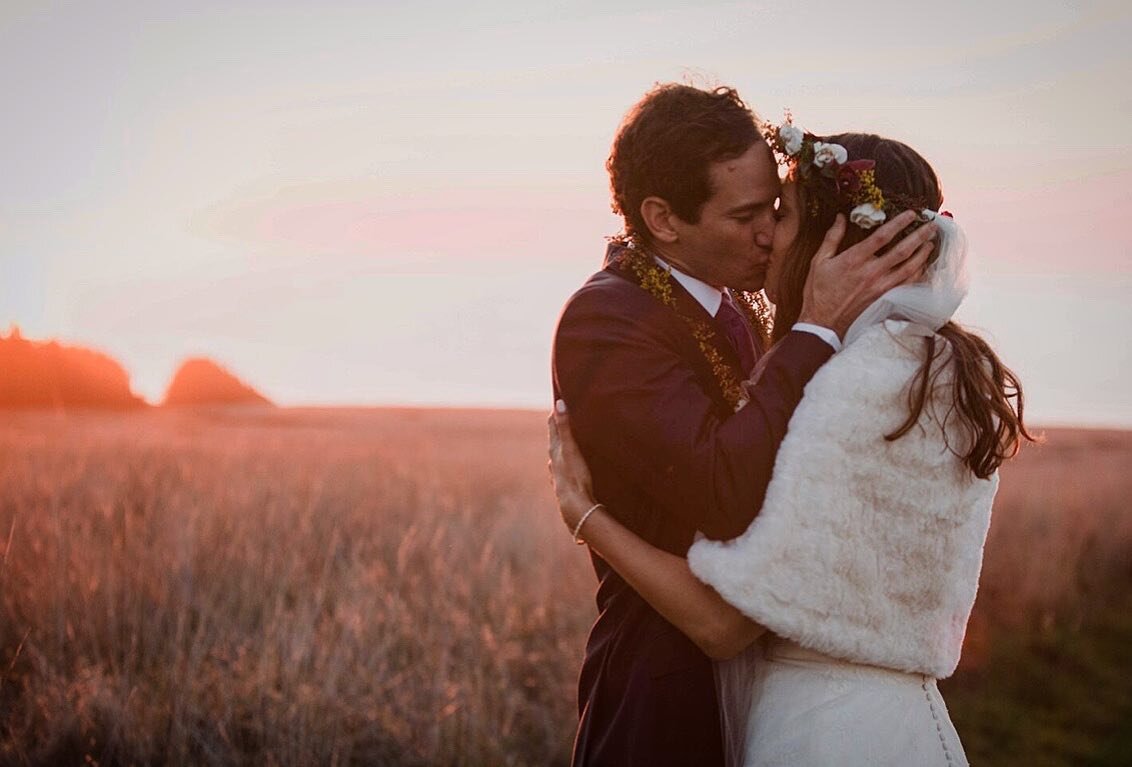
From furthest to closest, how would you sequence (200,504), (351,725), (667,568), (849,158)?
(200,504)
(351,725)
(849,158)
(667,568)

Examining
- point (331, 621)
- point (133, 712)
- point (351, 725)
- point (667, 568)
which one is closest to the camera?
point (667, 568)

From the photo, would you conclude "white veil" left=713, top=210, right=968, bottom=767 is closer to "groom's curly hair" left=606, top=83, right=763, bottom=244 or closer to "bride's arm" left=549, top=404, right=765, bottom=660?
"bride's arm" left=549, top=404, right=765, bottom=660

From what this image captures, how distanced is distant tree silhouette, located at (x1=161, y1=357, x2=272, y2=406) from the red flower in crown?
21.9 meters

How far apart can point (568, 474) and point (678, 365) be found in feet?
1.31

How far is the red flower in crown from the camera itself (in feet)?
7.70

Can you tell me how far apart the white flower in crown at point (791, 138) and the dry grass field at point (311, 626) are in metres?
3.29

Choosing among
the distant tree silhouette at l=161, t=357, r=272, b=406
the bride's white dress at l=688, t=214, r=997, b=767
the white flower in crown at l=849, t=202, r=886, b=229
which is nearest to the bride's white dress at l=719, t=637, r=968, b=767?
the bride's white dress at l=688, t=214, r=997, b=767

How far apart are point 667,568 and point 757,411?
397 millimetres

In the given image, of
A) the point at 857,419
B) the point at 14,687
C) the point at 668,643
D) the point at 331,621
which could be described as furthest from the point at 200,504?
the point at 857,419

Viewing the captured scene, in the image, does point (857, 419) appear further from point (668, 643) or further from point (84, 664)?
point (84, 664)

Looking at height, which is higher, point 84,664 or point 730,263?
point 730,263

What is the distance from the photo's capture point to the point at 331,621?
222 inches

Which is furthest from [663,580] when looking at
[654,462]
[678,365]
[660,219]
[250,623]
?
[250,623]

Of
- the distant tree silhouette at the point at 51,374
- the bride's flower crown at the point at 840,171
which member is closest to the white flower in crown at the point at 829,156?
the bride's flower crown at the point at 840,171
